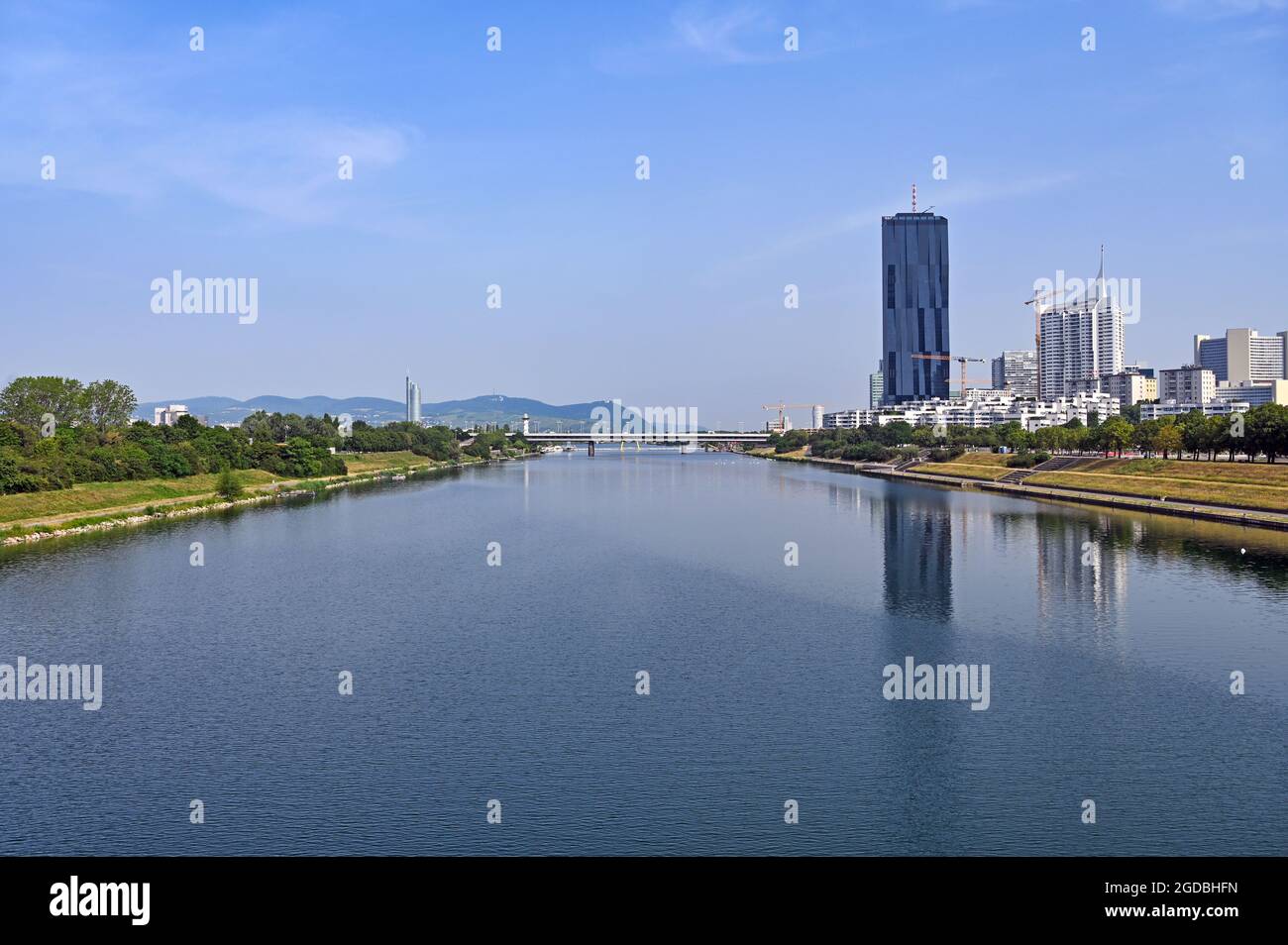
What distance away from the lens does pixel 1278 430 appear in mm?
37750

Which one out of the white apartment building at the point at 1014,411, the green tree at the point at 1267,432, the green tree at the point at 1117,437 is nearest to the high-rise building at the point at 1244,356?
the white apartment building at the point at 1014,411

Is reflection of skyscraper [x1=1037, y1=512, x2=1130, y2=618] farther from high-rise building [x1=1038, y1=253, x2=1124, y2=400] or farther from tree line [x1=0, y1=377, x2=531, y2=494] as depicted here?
high-rise building [x1=1038, y1=253, x2=1124, y2=400]

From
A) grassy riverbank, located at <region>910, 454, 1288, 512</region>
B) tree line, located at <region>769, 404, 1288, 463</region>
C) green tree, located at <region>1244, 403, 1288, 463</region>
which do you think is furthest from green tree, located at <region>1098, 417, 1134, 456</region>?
green tree, located at <region>1244, 403, 1288, 463</region>

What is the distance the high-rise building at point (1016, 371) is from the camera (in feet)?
511

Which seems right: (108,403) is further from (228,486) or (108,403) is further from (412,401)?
(412,401)

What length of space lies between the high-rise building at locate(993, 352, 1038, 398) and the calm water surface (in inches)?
5404

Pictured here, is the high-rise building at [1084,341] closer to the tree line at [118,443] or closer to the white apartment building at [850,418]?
the white apartment building at [850,418]

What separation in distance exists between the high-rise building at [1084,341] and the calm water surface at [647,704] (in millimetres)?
124047

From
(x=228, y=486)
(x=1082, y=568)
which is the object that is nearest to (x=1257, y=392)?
(x=1082, y=568)

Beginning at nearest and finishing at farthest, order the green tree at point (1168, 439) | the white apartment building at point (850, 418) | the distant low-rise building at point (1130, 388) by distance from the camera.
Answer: the green tree at point (1168, 439)
the distant low-rise building at point (1130, 388)
the white apartment building at point (850, 418)

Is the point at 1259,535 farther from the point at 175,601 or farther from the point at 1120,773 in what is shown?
the point at 175,601

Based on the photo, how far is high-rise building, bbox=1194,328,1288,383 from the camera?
439ft
